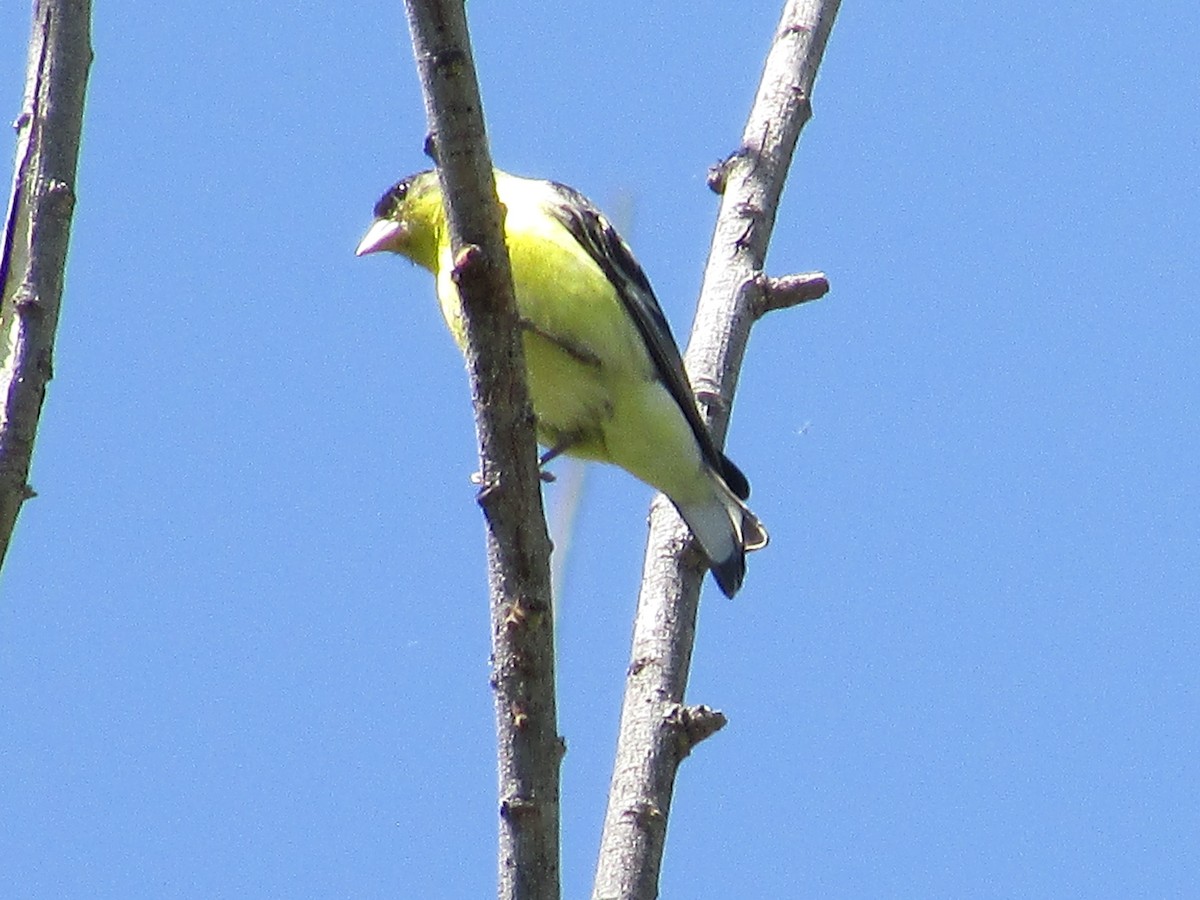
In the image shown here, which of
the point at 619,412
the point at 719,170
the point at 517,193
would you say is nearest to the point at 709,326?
the point at 719,170

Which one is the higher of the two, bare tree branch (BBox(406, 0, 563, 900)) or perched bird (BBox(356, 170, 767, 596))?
perched bird (BBox(356, 170, 767, 596))

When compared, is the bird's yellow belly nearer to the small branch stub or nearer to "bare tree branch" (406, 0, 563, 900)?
the small branch stub

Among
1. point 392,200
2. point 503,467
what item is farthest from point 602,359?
point 503,467

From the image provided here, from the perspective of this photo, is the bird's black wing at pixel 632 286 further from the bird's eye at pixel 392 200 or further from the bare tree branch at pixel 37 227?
the bare tree branch at pixel 37 227

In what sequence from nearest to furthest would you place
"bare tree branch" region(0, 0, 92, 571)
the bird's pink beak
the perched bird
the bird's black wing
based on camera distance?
"bare tree branch" region(0, 0, 92, 571) < the perched bird < the bird's black wing < the bird's pink beak

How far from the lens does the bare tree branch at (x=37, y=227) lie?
212cm

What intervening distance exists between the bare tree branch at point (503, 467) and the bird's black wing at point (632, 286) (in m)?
1.81

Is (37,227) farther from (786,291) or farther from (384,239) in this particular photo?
(384,239)

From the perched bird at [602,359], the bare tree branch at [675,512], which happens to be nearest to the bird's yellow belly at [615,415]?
the perched bird at [602,359]

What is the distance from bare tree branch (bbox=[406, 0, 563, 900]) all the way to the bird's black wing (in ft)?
5.93

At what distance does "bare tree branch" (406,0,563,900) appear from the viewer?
221cm

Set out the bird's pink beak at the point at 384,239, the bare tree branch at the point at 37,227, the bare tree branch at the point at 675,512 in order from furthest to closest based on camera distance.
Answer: the bird's pink beak at the point at 384,239 → the bare tree branch at the point at 675,512 → the bare tree branch at the point at 37,227

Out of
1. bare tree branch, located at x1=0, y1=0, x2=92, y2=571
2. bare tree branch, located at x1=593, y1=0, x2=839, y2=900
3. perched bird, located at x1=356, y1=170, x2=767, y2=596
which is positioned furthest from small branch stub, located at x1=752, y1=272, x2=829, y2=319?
bare tree branch, located at x1=0, y1=0, x2=92, y2=571

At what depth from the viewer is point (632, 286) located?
4.47m
